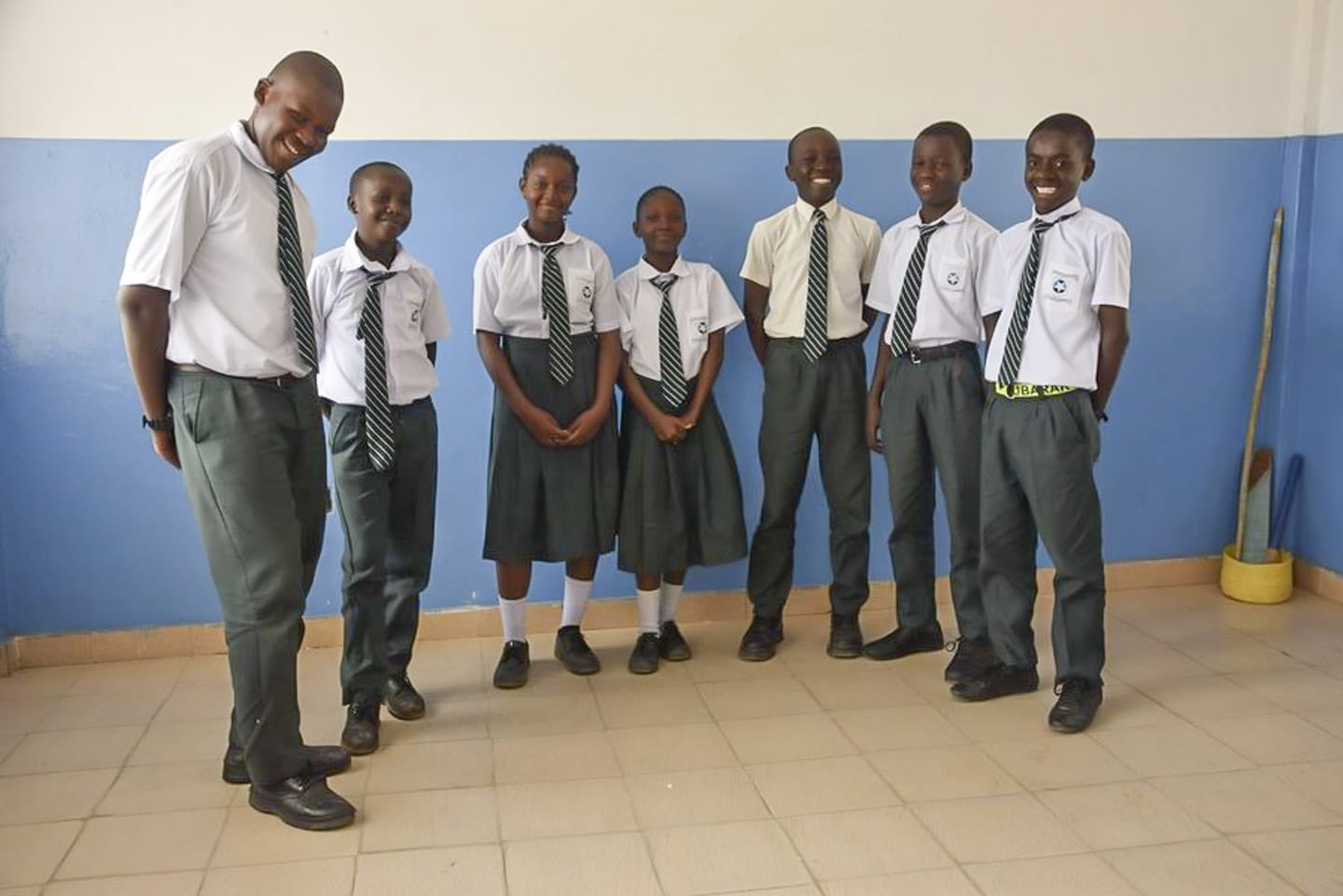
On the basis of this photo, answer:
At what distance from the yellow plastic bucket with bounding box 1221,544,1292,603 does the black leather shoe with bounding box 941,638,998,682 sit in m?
1.30

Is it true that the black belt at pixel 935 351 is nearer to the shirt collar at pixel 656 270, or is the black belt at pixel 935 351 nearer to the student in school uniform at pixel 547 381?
the shirt collar at pixel 656 270

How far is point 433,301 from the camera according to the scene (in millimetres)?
3219

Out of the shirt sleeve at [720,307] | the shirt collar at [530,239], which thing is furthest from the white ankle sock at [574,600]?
the shirt collar at [530,239]

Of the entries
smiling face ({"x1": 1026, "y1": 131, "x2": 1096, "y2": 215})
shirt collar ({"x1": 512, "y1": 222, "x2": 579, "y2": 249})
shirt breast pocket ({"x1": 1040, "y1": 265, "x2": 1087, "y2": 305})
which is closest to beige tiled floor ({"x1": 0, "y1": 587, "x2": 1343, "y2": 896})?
shirt breast pocket ({"x1": 1040, "y1": 265, "x2": 1087, "y2": 305})

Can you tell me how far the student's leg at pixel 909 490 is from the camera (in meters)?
3.45

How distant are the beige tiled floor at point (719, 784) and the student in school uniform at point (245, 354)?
0.27 m

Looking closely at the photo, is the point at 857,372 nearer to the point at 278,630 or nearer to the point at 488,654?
the point at 488,654

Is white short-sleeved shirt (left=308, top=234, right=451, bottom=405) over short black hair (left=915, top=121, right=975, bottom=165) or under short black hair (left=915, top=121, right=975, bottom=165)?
under

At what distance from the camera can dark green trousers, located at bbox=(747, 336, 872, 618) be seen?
11.7ft

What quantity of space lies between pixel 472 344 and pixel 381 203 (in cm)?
82

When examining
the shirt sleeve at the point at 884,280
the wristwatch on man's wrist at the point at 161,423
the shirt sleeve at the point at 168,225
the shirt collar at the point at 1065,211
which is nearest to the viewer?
the shirt sleeve at the point at 168,225

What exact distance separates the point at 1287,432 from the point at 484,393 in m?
2.96

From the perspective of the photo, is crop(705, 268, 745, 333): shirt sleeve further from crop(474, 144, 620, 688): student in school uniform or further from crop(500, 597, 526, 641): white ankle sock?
crop(500, 597, 526, 641): white ankle sock

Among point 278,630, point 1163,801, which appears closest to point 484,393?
point 278,630
